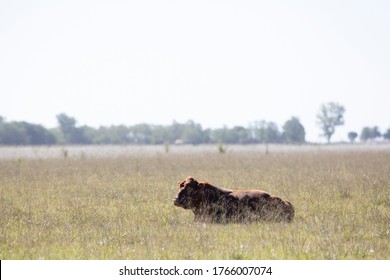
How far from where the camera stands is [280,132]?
472 ft

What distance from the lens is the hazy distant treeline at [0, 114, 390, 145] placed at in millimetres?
125062

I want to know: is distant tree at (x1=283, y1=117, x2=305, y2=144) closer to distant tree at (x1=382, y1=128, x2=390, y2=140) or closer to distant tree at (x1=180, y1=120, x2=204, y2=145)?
distant tree at (x1=180, y1=120, x2=204, y2=145)

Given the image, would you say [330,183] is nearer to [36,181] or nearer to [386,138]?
[36,181]

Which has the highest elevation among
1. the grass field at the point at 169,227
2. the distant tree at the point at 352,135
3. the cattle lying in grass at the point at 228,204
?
the distant tree at the point at 352,135

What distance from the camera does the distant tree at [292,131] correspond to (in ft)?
389

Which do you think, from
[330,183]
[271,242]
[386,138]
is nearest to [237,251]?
[271,242]

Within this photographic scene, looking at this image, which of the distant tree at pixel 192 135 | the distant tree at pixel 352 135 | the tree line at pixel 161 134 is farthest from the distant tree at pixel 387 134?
the distant tree at pixel 192 135

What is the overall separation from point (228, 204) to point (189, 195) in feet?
2.60

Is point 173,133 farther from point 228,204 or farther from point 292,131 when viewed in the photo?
point 228,204

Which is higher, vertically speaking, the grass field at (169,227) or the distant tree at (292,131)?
the distant tree at (292,131)

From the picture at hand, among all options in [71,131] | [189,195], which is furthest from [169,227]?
[71,131]

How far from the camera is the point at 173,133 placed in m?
149

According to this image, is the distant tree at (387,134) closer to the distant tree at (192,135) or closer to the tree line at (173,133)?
the tree line at (173,133)

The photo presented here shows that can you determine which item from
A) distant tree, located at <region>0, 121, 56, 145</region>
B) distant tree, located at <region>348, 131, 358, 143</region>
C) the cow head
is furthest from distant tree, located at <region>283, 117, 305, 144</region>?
the cow head
